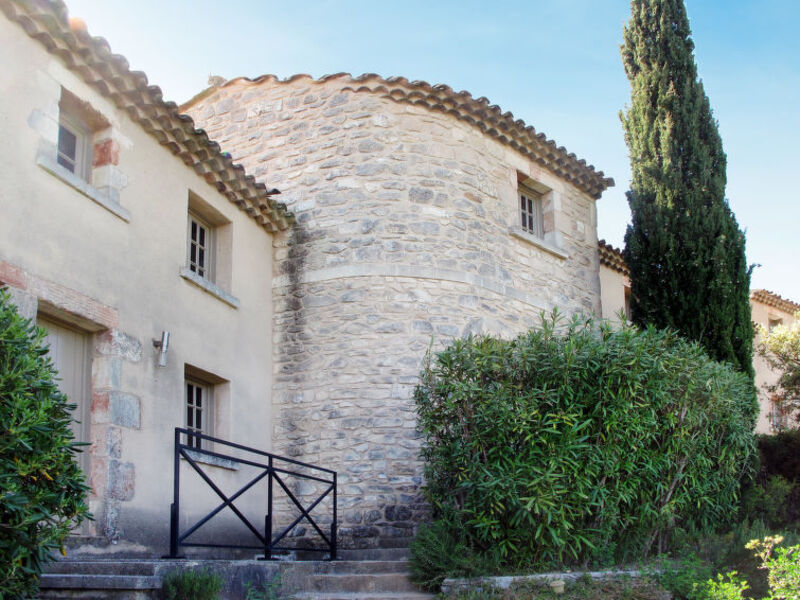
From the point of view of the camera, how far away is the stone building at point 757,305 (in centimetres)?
1374

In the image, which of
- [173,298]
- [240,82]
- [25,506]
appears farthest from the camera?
[240,82]

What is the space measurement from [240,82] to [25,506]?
8236mm

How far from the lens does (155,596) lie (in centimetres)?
542

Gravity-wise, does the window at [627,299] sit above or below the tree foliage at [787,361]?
above

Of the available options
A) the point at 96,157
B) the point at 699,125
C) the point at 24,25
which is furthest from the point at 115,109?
the point at 699,125

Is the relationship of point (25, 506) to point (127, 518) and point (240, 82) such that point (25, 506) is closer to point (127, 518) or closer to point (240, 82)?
point (127, 518)

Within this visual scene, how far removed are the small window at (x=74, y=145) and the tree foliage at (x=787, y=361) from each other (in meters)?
10.9

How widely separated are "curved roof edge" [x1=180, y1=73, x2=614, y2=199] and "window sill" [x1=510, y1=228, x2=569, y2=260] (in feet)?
4.02

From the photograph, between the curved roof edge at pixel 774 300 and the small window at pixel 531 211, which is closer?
the small window at pixel 531 211

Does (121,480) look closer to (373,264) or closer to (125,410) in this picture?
(125,410)

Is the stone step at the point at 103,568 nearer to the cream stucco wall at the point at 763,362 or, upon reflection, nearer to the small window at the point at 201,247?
the small window at the point at 201,247

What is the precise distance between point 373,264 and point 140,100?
10.7ft

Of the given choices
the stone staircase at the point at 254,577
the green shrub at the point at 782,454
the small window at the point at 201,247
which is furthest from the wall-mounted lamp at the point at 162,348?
the green shrub at the point at 782,454

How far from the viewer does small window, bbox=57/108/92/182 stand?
7738 millimetres
